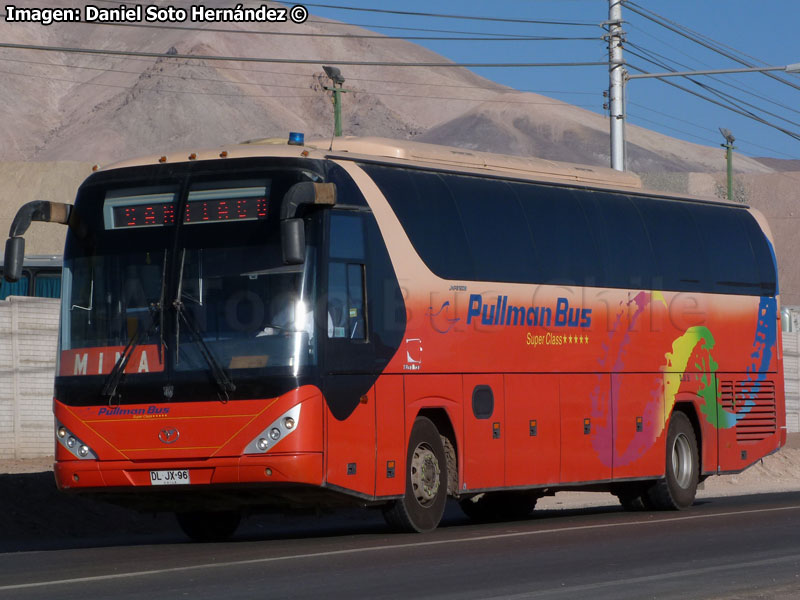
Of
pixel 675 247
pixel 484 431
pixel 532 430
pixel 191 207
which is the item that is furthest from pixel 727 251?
pixel 191 207

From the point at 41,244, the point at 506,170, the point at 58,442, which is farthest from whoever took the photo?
the point at 41,244

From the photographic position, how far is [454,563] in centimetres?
1212

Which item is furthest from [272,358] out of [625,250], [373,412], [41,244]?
[41,244]

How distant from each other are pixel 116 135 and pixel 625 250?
16973cm

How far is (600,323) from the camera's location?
18312mm

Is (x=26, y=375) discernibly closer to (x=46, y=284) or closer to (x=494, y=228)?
(x=494, y=228)

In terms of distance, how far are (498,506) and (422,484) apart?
4.74 metres

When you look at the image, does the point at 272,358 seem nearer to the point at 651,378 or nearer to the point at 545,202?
the point at 545,202

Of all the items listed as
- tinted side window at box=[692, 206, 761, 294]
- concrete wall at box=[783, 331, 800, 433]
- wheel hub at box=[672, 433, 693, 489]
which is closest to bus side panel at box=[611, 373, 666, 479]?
wheel hub at box=[672, 433, 693, 489]

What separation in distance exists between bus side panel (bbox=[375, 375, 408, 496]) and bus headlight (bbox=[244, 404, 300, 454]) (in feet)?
3.85

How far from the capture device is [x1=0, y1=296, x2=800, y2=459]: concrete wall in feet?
79.7

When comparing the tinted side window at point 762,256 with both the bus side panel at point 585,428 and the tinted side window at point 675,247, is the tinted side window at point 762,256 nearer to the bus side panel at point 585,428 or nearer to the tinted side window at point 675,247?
the tinted side window at point 675,247

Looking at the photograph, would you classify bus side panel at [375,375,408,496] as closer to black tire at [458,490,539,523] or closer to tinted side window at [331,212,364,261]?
tinted side window at [331,212,364,261]

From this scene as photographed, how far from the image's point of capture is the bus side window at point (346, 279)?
46.5ft
